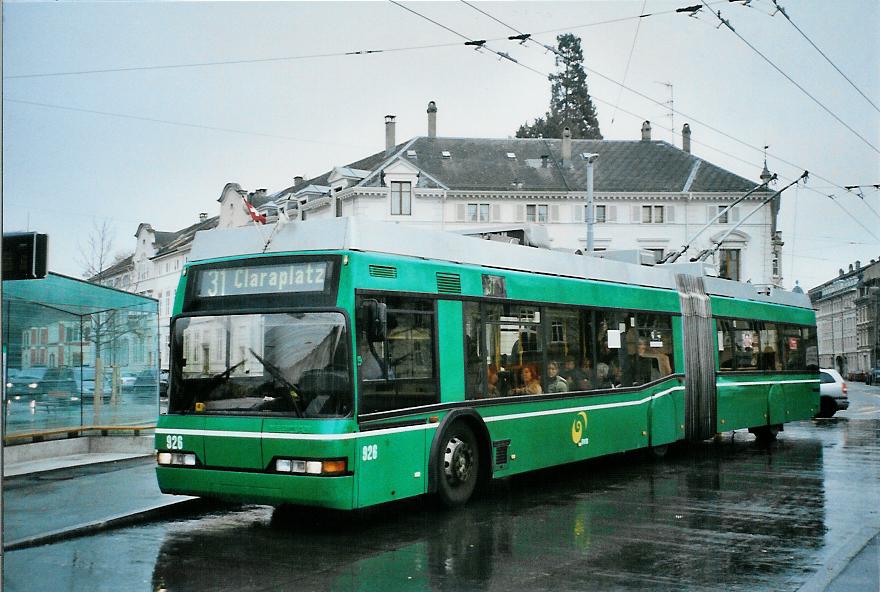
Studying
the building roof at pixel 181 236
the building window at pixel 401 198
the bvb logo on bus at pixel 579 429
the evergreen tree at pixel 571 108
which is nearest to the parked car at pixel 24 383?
the bvb logo on bus at pixel 579 429

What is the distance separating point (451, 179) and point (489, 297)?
51.4 m

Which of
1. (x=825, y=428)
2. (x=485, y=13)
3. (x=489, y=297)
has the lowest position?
(x=825, y=428)

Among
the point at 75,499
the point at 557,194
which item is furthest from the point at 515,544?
the point at 557,194

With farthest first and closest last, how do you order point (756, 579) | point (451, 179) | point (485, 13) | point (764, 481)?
point (451, 179) → point (485, 13) → point (764, 481) → point (756, 579)

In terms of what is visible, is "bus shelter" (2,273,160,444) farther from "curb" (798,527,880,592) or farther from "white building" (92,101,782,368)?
"white building" (92,101,782,368)

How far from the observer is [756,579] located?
761 centimetres

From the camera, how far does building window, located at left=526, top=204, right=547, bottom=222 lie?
63406mm

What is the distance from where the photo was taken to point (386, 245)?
10.2m

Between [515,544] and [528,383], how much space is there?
11.3 ft

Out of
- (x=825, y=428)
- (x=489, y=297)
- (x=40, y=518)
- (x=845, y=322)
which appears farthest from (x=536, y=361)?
(x=845, y=322)

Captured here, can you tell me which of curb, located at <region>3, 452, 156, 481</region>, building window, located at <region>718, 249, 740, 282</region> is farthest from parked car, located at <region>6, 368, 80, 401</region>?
building window, located at <region>718, 249, 740, 282</region>

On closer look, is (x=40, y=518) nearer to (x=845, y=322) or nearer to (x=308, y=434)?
(x=308, y=434)

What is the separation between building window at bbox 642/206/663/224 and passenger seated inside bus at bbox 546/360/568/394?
53.3 m

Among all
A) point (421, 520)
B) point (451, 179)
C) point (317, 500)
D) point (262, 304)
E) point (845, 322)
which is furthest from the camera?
point (845, 322)
